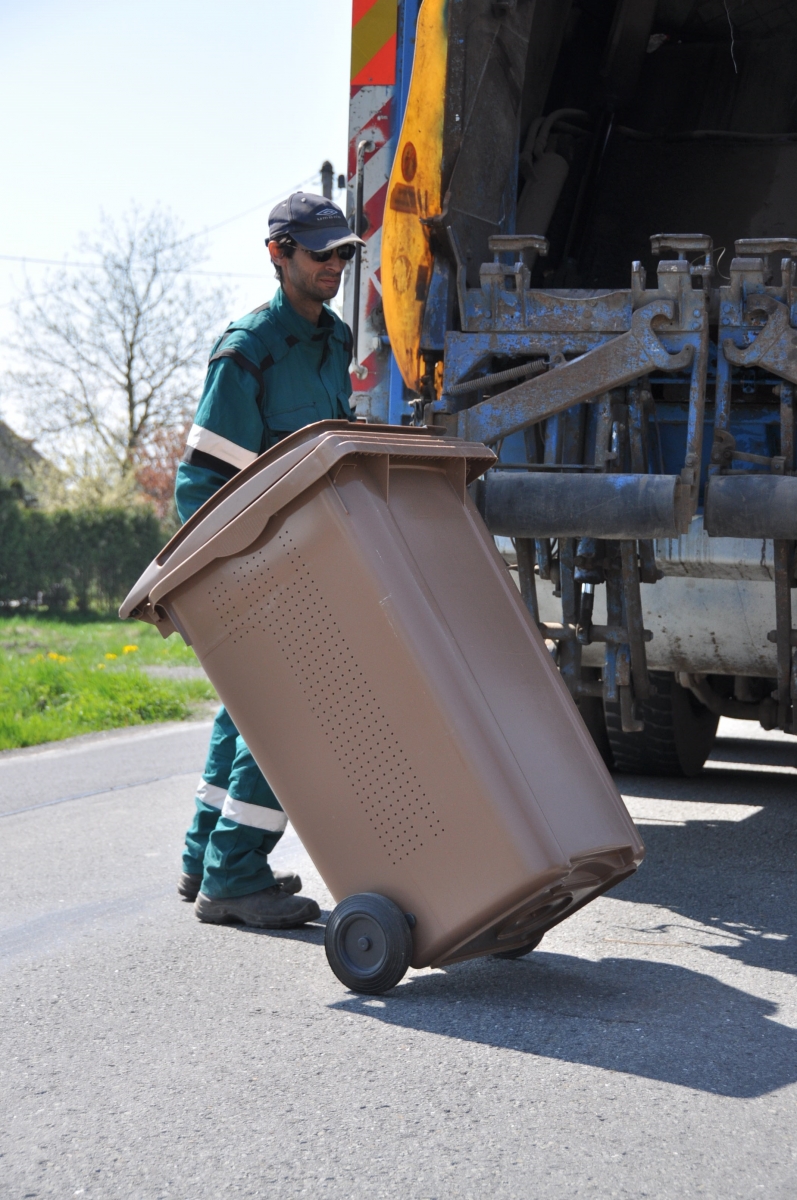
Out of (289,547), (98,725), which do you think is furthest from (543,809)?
(98,725)

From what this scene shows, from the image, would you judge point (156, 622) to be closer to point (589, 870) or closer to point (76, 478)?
point (589, 870)

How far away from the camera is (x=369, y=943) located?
258 cm

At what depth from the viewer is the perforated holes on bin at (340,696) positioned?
251cm

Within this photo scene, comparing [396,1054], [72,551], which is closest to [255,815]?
[396,1054]

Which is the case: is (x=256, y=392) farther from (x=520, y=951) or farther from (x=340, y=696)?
(x=520, y=951)

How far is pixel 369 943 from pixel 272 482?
2.88 feet

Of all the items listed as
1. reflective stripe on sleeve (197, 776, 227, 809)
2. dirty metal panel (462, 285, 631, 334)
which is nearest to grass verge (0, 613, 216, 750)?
reflective stripe on sleeve (197, 776, 227, 809)

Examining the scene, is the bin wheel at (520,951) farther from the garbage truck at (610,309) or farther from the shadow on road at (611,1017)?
the garbage truck at (610,309)

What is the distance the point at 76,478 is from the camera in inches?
1019

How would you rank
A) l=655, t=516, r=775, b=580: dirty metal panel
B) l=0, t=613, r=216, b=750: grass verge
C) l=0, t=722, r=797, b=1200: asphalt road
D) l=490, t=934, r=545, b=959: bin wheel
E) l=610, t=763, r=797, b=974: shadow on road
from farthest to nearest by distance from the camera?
l=0, t=613, r=216, b=750: grass verge, l=655, t=516, r=775, b=580: dirty metal panel, l=610, t=763, r=797, b=974: shadow on road, l=490, t=934, r=545, b=959: bin wheel, l=0, t=722, r=797, b=1200: asphalt road

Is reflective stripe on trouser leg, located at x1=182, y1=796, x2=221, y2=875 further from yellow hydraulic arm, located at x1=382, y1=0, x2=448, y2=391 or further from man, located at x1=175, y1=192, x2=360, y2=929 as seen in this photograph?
yellow hydraulic arm, located at x1=382, y1=0, x2=448, y2=391

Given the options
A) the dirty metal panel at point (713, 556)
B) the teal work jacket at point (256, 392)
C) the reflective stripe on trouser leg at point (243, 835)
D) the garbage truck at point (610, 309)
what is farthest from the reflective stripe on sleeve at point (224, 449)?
the dirty metal panel at point (713, 556)

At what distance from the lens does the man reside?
3170mm

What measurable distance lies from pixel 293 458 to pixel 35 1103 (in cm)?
118
